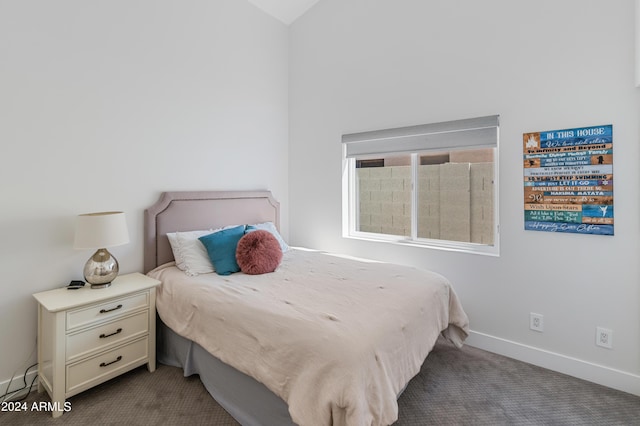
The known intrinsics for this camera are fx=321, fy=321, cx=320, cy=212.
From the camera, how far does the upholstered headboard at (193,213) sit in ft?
8.64

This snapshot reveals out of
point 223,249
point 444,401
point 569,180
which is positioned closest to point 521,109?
point 569,180

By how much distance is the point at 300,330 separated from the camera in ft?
4.97

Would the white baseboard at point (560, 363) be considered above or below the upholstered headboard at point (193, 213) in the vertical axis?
below

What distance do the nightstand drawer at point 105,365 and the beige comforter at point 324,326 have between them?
11.5 inches

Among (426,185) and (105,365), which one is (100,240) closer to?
(105,365)

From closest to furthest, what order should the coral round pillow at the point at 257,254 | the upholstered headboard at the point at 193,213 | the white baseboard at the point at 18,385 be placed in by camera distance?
the white baseboard at the point at 18,385 → the coral round pillow at the point at 257,254 → the upholstered headboard at the point at 193,213

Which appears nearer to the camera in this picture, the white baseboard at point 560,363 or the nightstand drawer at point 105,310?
the nightstand drawer at point 105,310

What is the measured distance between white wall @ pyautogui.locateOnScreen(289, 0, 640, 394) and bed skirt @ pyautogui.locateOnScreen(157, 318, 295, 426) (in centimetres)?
180

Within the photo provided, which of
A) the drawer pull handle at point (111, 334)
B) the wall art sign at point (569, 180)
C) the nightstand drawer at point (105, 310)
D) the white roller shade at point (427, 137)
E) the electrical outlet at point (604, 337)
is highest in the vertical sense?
the white roller shade at point (427, 137)

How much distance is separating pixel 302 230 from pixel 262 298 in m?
1.95

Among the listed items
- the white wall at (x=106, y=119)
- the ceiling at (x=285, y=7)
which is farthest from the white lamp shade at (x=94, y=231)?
the ceiling at (x=285, y=7)

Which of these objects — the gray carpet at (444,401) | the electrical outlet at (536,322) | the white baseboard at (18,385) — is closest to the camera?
the gray carpet at (444,401)

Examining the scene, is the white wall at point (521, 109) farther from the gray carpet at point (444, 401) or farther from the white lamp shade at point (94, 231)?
the white lamp shade at point (94, 231)

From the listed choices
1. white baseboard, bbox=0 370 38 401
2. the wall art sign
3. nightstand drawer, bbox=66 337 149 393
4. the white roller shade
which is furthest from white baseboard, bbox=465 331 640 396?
white baseboard, bbox=0 370 38 401
